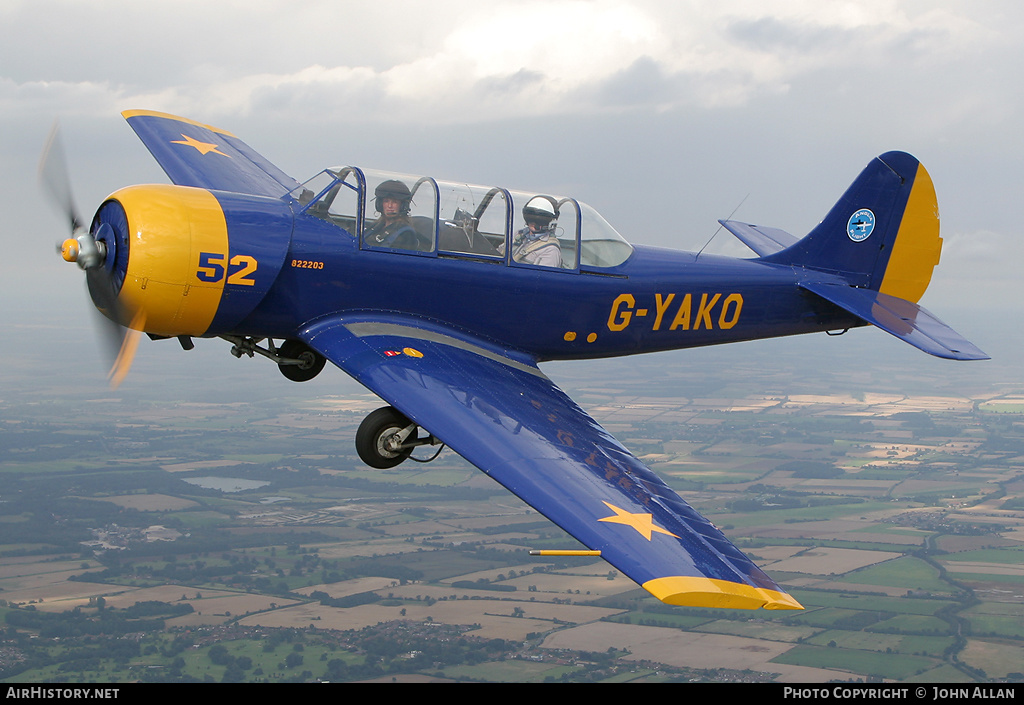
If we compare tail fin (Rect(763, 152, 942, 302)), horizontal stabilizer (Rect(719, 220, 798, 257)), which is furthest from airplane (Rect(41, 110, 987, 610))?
horizontal stabilizer (Rect(719, 220, 798, 257))

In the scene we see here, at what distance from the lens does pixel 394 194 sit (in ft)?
36.7

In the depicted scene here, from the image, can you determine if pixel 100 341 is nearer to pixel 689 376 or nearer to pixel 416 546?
pixel 416 546

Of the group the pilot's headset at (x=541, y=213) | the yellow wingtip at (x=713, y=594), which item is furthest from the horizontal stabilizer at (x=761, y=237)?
the yellow wingtip at (x=713, y=594)

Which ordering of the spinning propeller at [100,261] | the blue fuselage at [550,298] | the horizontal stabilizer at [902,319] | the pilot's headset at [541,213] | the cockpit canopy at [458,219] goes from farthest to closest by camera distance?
the horizontal stabilizer at [902,319] < the pilot's headset at [541,213] < the cockpit canopy at [458,219] < the blue fuselage at [550,298] < the spinning propeller at [100,261]

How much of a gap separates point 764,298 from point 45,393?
500 feet

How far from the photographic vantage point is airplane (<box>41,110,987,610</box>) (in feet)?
28.8

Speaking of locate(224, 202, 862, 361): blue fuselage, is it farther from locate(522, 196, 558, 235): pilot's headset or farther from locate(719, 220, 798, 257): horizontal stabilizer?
locate(719, 220, 798, 257): horizontal stabilizer

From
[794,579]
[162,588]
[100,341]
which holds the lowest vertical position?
[162,588]

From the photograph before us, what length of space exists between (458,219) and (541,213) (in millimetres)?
1149

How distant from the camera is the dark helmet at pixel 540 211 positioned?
12.0m

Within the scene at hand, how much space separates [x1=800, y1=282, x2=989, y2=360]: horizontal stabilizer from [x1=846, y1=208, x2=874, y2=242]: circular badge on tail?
2.81ft

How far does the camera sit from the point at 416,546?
226 ft

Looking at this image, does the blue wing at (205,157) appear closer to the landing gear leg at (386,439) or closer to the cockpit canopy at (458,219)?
the cockpit canopy at (458,219)

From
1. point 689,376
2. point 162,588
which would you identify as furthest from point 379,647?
point 689,376
